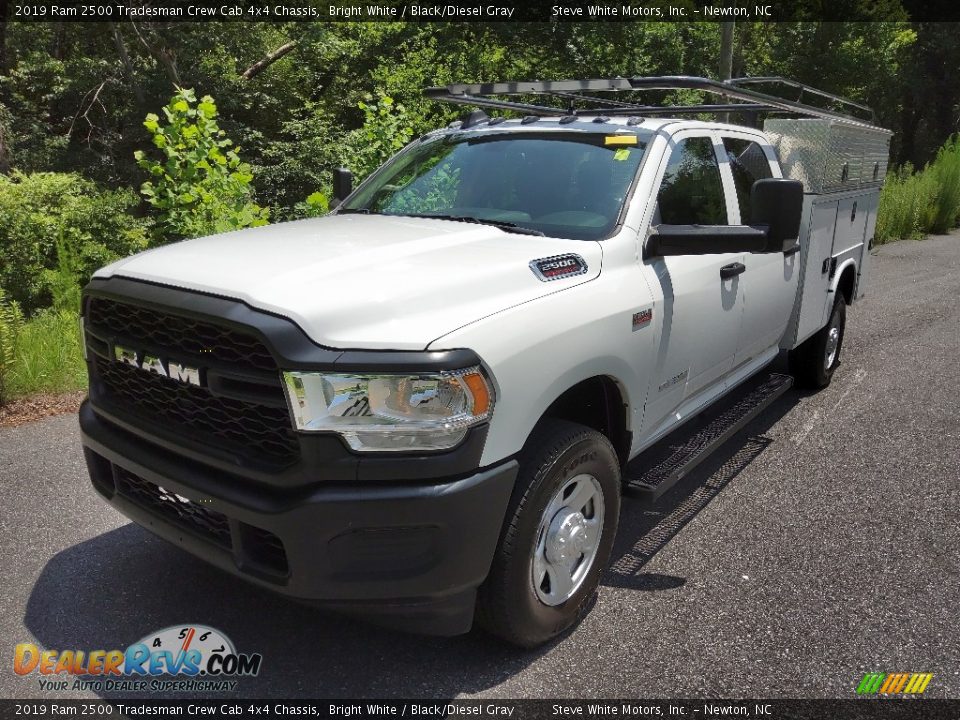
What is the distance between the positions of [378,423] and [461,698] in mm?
1094

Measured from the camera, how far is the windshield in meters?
3.55

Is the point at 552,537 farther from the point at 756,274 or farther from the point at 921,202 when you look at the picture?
the point at 921,202

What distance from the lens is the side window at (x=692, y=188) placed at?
147 inches

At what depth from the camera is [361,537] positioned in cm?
239

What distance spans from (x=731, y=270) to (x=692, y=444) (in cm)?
92

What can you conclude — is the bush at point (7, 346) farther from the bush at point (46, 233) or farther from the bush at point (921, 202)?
the bush at point (921, 202)

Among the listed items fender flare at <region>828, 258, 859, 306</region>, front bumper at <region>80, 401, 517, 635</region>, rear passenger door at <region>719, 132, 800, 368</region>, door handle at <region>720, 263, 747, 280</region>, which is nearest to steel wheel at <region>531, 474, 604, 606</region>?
front bumper at <region>80, 401, 517, 635</region>

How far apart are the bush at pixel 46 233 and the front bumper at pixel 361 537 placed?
606cm

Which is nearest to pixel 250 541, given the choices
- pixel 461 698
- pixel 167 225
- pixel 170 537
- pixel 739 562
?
pixel 170 537

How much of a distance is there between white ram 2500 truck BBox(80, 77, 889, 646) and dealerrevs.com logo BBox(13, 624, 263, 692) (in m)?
0.50

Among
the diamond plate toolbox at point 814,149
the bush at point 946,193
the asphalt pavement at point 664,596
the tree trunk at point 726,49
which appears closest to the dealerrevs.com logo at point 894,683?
A: the asphalt pavement at point 664,596

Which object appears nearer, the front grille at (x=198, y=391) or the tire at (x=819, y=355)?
the front grille at (x=198, y=391)

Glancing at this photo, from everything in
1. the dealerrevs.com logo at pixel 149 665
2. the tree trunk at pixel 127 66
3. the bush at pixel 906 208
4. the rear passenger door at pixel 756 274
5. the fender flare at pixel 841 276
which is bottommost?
the bush at pixel 906 208

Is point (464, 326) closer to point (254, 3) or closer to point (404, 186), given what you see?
point (404, 186)
